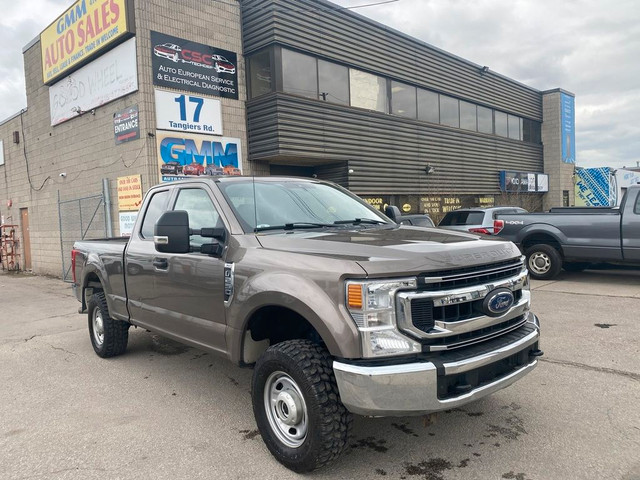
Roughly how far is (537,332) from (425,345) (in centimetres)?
112

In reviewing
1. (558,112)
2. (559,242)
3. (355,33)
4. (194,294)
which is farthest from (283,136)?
(558,112)

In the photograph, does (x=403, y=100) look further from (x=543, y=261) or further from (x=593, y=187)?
(x=593, y=187)

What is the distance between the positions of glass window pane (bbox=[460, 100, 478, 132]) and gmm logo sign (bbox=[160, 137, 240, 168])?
434 inches

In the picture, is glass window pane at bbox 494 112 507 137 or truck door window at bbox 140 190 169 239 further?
glass window pane at bbox 494 112 507 137

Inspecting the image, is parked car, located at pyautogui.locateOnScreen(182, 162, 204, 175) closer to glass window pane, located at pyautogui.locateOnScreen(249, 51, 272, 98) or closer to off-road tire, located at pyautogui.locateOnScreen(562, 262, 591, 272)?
glass window pane, located at pyautogui.locateOnScreen(249, 51, 272, 98)

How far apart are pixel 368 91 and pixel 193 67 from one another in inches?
230

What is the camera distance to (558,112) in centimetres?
2516

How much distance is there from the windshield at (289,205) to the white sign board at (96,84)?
26.4 feet

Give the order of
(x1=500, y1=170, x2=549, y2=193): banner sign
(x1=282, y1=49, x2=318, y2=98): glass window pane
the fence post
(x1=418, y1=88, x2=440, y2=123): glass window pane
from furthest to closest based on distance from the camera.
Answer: (x1=500, y1=170, x2=549, y2=193): banner sign → (x1=418, y1=88, x2=440, y2=123): glass window pane → (x1=282, y1=49, x2=318, y2=98): glass window pane → the fence post

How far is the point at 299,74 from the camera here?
13.1m

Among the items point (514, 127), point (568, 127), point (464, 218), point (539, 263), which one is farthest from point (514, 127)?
point (539, 263)

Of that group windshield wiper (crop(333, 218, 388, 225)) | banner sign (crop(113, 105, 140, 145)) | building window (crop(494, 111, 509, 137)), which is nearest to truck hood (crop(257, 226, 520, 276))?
windshield wiper (crop(333, 218, 388, 225))

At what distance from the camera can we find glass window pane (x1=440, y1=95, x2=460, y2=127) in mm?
18719

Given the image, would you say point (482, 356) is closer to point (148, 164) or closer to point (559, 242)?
point (559, 242)
